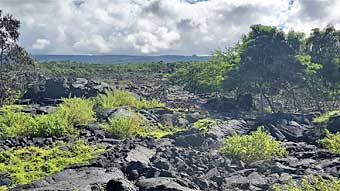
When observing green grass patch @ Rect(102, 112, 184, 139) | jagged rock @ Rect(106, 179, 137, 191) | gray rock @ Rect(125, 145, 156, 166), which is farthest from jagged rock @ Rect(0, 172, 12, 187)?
green grass patch @ Rect(102, 112, 184, 139)

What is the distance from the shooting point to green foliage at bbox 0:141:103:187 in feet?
50.3

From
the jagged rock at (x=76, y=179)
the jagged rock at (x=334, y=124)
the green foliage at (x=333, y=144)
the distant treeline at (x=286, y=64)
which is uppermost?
the distant treeline at (x=286, y=64)

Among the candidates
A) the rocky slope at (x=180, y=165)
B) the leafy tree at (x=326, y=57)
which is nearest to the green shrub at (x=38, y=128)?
the rocky slope at (x=180, y=165)

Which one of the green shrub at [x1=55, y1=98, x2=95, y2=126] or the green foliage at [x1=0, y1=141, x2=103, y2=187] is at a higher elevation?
the green shrub at [x1=55, y1=98, x2=95, y2=126]

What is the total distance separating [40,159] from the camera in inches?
677

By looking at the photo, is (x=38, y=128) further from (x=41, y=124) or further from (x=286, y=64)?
(x=286, y=64)

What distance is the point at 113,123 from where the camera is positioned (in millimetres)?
23484

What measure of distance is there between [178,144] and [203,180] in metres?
7.82

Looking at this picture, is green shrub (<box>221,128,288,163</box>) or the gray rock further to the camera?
green shrub (<box>221,128,288,163</box>)

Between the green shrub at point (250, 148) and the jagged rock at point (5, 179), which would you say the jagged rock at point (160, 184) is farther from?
the green shrub at point (250, 148)

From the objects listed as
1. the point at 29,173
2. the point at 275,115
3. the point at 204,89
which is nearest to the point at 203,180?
the point at 29,173

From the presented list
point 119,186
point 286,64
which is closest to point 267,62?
point 286,64

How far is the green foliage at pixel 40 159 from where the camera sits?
15323 mm

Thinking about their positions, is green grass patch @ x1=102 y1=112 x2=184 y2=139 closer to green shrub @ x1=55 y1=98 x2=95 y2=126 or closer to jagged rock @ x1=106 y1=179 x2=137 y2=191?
green shrub @ x1=55 y1=98 x2=95 y2=126
